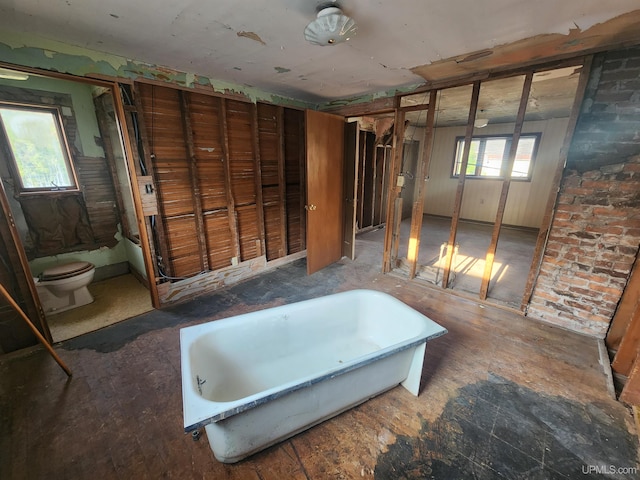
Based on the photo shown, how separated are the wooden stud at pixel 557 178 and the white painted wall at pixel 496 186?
2.26 meters

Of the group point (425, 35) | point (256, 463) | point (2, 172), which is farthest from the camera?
point (2, 172)

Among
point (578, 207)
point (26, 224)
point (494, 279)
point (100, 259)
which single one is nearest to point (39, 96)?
point (26, 224)

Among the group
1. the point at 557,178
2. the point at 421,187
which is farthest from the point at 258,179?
the point at 557,178

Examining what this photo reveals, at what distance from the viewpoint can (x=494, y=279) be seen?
3256 mm

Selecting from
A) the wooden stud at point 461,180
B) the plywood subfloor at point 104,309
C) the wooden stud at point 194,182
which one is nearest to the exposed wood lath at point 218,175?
the wooden stud at point 194,182

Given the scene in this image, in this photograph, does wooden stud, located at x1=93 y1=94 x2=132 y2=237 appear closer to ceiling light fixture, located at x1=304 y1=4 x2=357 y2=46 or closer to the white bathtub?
the white bathtub

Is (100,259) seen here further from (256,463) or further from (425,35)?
(425,35)

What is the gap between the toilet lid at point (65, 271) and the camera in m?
2.50

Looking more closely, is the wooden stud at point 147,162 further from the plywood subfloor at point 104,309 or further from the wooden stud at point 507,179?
the wooden stud at point 507,179

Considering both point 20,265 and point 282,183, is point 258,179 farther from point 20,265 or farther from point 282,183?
point 20,265

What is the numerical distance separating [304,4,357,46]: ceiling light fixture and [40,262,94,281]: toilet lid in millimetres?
3056

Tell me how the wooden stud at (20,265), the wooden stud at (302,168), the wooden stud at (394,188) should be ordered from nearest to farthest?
the wooden stud at (20,265) → the wooden stud at (394,188) → the wooden stud at (302,168)

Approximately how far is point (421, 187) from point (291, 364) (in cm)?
231

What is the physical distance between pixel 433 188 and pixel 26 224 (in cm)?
727
